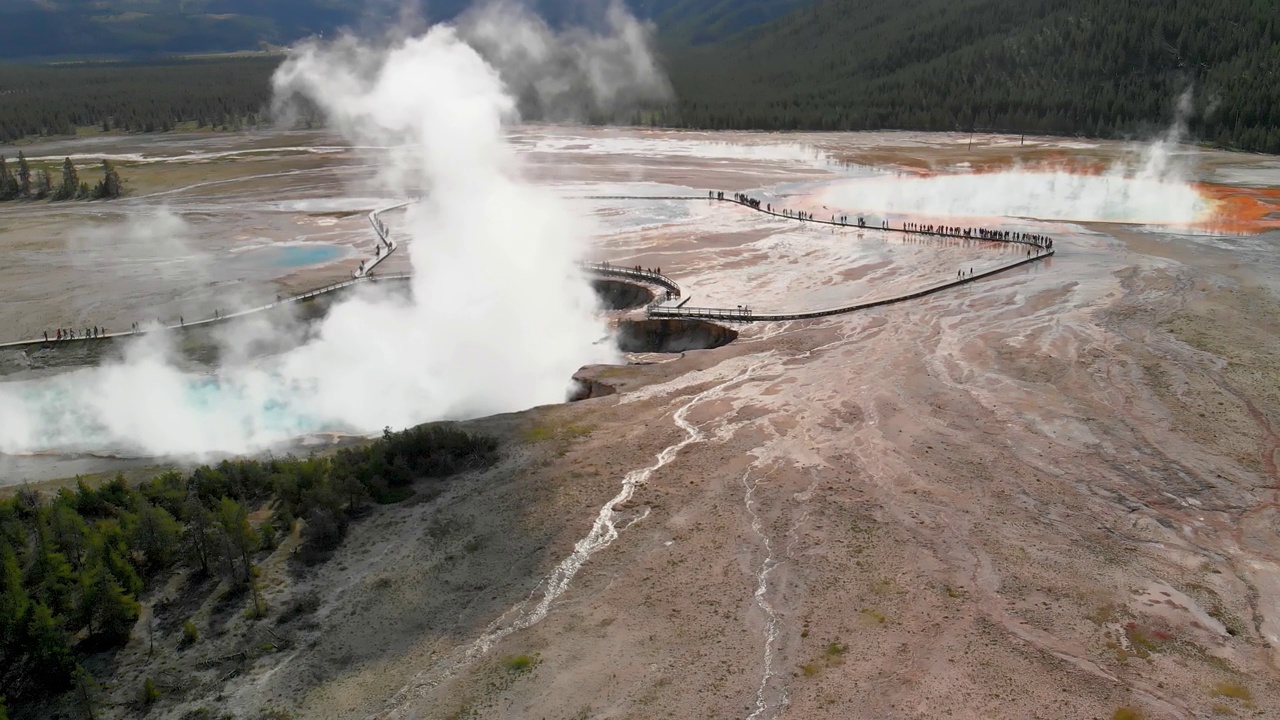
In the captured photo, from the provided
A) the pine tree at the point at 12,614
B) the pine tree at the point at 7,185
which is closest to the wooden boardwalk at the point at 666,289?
the pine tree at the point at 12,614

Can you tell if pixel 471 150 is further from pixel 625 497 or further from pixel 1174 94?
pixel 1174 94

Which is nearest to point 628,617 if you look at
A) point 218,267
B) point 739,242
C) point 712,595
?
point 712,595

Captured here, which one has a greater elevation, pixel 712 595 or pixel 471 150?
pixel 471 150

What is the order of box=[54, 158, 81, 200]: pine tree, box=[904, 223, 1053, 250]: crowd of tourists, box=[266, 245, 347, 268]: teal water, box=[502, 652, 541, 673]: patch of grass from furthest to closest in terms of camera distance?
box=[54, 158, 81, 200]: pine tree → box=[266, 245, 347, 268]: teal water → box=[904, 223, 1053, 250]: crowd of tourists → box=[502, 652, 541, 673]: patch of grass

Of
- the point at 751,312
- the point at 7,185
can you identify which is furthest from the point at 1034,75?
the point at 7,185

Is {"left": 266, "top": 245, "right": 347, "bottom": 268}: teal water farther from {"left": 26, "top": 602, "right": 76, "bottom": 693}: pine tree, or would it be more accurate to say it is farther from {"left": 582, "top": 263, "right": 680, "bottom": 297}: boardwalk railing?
{"left": 26, "top": 602, "right": 76, "bottom": 693}: pine tree

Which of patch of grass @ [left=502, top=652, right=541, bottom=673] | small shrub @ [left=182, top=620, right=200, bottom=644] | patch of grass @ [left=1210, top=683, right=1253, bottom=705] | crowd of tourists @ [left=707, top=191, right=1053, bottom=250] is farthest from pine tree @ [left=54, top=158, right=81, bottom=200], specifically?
patch of grass @ [left=1210, top=683, right=1253, bottom=705]
